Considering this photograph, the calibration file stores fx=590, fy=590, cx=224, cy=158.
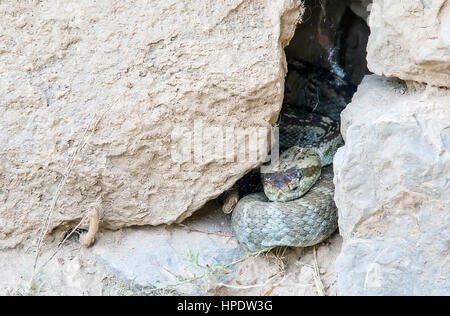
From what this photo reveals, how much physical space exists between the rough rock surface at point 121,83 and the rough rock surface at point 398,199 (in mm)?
518

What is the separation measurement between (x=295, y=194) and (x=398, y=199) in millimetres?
737

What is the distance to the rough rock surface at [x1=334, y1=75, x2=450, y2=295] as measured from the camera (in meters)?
2.37

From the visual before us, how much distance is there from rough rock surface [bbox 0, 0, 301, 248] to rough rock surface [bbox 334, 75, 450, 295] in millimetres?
518

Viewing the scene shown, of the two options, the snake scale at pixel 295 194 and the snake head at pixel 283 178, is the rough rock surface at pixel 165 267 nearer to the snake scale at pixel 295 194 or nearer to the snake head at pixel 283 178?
the snake scale at pixel 295 194

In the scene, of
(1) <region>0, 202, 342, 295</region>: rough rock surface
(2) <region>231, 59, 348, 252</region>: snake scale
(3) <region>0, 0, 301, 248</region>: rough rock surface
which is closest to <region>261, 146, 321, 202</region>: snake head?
(2) <region>231, 59, 348, 252</region>: snake scale

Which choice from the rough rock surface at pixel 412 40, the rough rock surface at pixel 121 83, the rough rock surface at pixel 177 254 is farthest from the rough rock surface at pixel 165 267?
the rough rock surface at pixel 412 40

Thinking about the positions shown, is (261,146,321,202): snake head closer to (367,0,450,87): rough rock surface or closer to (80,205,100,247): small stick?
(367,0,450,87): rough rock surface

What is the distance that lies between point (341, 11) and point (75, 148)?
2.47 m

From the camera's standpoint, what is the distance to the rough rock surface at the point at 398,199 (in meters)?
2.37

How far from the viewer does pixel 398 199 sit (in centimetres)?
243

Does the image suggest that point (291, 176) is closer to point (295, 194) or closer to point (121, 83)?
point (295, 194)

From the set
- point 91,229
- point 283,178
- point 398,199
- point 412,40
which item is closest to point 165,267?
point 91,229

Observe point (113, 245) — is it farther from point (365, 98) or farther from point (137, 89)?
point (365, 98)

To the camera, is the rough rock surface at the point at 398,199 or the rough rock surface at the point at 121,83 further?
the rough rock surface at the point at 121,83
